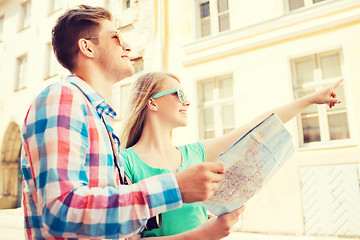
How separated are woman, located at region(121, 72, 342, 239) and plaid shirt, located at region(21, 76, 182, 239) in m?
0.58

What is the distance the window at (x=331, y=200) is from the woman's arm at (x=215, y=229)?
4.52 m

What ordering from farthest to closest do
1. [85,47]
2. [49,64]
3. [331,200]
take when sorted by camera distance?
[49,64], [331,200], [85,47]

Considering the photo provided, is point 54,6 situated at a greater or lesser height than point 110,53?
greater

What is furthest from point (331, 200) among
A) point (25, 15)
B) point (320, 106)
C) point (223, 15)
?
point (25, 15)

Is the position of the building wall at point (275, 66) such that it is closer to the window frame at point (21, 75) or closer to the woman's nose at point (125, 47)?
the woman's nose at point (125, 47)

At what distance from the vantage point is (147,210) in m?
0.66

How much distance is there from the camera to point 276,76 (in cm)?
576

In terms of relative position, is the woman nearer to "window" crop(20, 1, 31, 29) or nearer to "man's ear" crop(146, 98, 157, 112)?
"man's ear" crop(146, 98, 157, 112)

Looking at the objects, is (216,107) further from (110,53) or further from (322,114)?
(110,53)

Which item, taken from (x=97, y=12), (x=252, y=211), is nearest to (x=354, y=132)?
(x=252, y=211)

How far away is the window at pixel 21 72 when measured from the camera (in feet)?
37.2

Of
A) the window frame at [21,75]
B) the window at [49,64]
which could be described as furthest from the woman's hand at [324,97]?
the window frame at [21,75]

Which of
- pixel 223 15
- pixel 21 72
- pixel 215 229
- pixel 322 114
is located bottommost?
pixel 215 229

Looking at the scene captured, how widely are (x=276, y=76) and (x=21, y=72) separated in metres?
9.72
